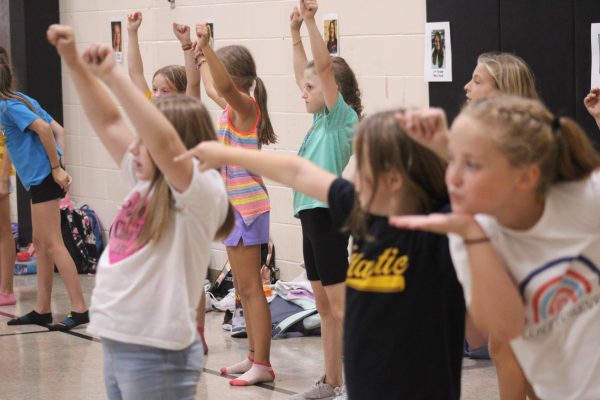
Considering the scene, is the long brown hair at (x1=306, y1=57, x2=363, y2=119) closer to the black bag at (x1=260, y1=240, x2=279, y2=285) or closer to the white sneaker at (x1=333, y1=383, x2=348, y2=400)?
the white sneaker at (x1=333, y1=383, x2=348, y2=400)

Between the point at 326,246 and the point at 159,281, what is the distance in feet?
4.97

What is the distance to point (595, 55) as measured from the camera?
431cm

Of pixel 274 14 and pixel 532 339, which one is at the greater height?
pixel 274 14

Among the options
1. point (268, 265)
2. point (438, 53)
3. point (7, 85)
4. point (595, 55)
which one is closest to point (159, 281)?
point (595, 55)

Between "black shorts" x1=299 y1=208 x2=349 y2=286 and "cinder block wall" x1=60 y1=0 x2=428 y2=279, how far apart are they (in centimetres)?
151

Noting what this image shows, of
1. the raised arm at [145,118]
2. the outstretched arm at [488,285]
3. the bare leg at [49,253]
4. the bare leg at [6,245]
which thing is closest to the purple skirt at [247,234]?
the bare leg at [49,253]

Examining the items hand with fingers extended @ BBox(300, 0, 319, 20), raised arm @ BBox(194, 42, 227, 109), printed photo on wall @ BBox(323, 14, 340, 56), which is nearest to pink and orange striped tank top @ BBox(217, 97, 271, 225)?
raised arm @ BBox(194, 42, 227, 109)

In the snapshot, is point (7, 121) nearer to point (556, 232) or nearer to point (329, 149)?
point (329, 149)

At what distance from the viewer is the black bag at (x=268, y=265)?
5992 millimetres

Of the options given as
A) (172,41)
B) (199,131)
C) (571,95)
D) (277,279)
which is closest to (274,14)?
(172,41)

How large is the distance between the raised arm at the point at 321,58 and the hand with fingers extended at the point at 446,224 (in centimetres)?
197

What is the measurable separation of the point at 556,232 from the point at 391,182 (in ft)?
1.34

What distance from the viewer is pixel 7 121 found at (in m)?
5.34

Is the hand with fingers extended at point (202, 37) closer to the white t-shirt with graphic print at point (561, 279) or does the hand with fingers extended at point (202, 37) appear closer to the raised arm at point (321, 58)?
the raised arm at point (321, 58)
